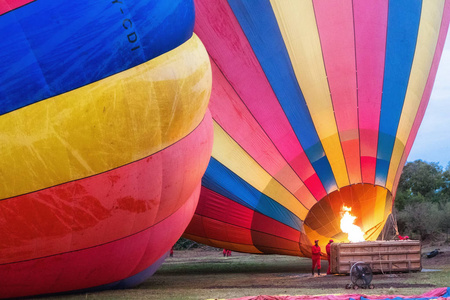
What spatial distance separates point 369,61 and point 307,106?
1.27 m

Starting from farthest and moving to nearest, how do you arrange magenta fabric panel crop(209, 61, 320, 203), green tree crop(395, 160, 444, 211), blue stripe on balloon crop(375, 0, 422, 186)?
green tree crop(395, 160, 444, 211) → blue stripe on balloon crop(375, 0, 422, 186) → magenta fabric panel crop(209, 61, 320, 203)

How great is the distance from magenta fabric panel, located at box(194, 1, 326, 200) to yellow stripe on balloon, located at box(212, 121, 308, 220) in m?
0.41

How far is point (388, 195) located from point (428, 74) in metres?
2.29

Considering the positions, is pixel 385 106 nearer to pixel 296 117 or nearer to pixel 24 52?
pixel 296 117

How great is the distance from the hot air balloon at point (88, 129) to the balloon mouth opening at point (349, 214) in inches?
170

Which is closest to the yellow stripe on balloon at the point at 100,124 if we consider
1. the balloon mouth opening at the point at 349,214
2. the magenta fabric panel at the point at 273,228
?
the magenta fabric panel at the point at 273,228

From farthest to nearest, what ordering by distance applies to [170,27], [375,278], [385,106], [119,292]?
[385,106]
[375,278]
[119,292]
[170,27]

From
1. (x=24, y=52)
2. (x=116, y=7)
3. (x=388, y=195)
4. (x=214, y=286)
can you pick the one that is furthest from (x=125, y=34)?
(x=388, y=195)

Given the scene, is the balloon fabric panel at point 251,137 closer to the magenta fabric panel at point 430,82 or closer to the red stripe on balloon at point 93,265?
the magenta fabric panel at point 430,82

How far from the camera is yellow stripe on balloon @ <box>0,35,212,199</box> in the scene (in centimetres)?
579

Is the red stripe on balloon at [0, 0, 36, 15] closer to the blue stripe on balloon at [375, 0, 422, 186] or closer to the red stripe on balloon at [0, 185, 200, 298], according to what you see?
the red stripe on balloon at [0, 185, 200, 298]

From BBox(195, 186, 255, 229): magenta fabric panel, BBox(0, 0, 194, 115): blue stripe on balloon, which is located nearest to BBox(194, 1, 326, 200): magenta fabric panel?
BBox(195, 186, 255, 229): magenta fabric panel

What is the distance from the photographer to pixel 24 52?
18.6ft

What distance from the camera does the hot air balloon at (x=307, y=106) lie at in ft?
33.4
